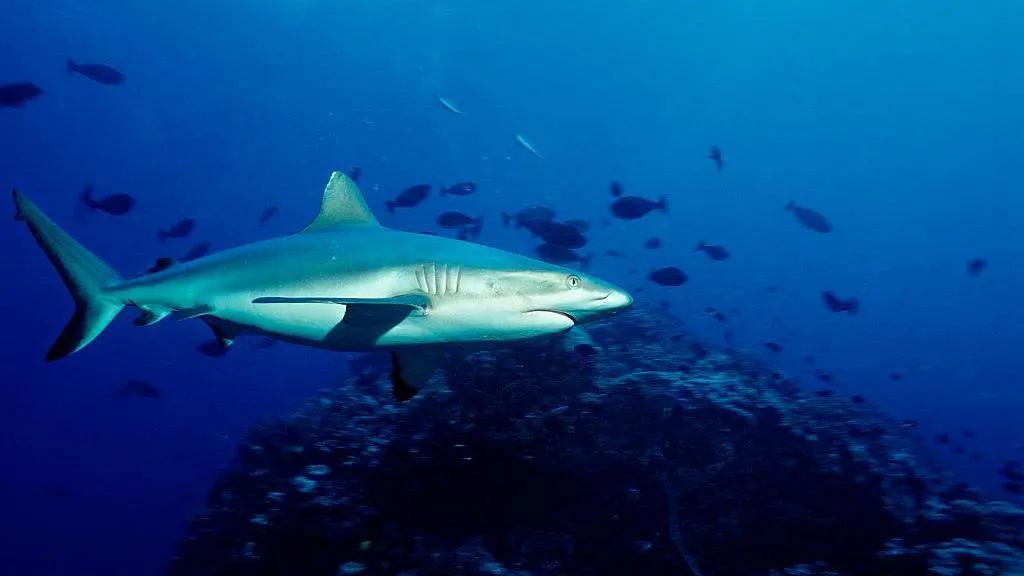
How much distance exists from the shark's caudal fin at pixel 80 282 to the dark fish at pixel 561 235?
6221mm

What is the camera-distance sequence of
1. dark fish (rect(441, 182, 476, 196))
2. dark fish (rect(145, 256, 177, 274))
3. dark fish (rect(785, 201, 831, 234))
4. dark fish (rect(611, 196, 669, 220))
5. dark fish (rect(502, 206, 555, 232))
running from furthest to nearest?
dark fish (rect(785, 201, 831, 234)) < dark fish (rect(441, 182, 476, 196)) < dark fish (rect(611, 196, 669, 220)) < dark fish (rect(502, 206, 555, 232)) < dark fish (rect(145, 256, 177, 274))

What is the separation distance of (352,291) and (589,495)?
13.0 ft

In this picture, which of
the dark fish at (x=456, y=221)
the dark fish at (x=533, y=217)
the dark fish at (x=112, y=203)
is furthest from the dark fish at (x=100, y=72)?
the dark fish at (x=533, y=217)

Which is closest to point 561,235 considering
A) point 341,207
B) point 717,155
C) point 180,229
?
point 341,207

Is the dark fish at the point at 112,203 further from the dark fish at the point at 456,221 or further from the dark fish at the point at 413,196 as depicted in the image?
the dark fish at the point at 456,221

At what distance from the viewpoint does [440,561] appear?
16.6 feet

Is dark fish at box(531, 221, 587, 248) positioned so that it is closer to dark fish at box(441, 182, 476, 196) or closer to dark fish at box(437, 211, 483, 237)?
dark fish at box(437, 211, 483, 237)

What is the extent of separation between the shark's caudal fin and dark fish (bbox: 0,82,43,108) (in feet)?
26.5

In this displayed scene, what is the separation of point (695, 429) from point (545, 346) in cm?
245

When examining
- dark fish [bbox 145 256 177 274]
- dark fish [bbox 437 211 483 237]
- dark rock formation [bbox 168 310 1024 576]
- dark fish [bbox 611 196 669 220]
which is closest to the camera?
dark fish [bbox 145 256 177 274]

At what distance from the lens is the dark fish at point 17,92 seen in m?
9.49

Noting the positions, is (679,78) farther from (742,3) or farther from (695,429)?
(695,429)

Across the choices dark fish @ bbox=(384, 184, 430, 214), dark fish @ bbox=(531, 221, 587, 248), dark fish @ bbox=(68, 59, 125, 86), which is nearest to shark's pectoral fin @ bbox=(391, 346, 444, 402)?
dark fish @ bbox=(531, 221, 587, 248)

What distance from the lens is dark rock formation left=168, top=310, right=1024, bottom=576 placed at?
5309 mm
